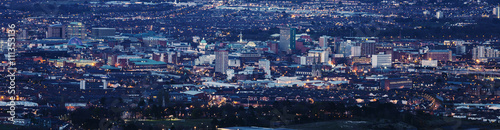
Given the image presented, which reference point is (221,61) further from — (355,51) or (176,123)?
(176,123)

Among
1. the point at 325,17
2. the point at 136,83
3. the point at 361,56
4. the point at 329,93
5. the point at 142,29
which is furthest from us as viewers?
the point at 325,17

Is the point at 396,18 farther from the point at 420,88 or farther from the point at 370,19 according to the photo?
the point at 420,88

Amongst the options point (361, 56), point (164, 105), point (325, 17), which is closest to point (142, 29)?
point (325, 17)

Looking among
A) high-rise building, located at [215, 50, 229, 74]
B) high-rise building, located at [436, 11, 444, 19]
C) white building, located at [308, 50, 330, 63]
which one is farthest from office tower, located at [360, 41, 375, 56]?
high-rise building, located at [436, 11, 444, 19]

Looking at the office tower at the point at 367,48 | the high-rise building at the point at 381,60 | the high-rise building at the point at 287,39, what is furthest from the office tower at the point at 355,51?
the high-rise building at the point at 287,39

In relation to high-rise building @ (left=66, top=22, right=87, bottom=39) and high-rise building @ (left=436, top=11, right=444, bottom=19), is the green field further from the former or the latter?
high-rise building @ (left=436, top=11, right=444, bottom=19)

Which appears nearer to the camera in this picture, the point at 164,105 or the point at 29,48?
the point at 164,105

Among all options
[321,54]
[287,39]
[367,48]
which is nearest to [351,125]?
[321,54]
